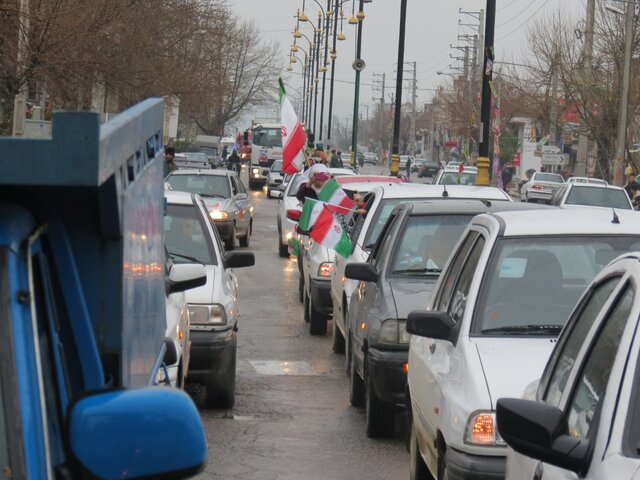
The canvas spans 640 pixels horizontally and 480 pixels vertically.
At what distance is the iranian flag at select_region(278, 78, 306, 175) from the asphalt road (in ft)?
15.5

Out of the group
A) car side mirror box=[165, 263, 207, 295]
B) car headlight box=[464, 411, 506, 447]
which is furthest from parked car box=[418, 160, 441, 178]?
car headlight box=[464, 411, 506, 447]

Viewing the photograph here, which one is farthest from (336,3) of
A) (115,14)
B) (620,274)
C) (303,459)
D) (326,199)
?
(620,274)

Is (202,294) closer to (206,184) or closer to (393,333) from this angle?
(393,333)

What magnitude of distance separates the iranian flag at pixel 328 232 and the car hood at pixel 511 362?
642 centimetres

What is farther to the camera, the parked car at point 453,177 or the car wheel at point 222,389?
the parked car at point 453,177

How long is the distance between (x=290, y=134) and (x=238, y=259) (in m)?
9.61

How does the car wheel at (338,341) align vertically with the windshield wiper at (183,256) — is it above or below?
below

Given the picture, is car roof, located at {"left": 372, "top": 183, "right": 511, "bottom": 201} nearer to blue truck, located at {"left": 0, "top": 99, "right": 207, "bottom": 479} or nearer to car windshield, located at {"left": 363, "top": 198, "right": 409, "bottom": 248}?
car windshield, located at {"left": 363, "top": 198, "right": 409, "bottom": 248}

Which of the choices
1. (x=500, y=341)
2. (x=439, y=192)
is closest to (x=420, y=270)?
(x=439, y=192)

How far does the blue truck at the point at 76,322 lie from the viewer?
2490 millimetres

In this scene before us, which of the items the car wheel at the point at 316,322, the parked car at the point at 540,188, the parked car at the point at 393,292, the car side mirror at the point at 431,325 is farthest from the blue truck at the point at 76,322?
the parked car at the point at 540,188

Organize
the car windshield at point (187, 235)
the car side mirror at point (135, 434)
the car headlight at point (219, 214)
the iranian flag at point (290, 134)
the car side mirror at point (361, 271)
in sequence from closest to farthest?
the car side mirror at point (135, 434), the car side mirror at point (361, 271), the car windshield at point (187, 235), the iranian flag at point (290, 134), the car headlight at point (219, 214)

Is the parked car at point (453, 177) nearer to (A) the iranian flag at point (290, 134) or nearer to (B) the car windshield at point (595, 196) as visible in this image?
(B) the car windshield at point (595, 196)

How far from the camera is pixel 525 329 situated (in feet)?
22.7
